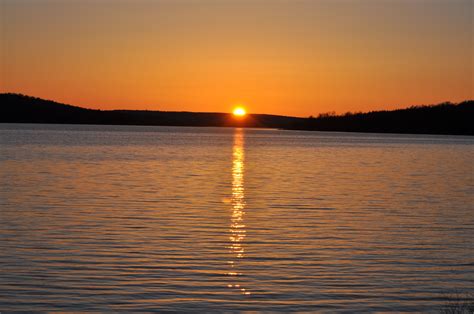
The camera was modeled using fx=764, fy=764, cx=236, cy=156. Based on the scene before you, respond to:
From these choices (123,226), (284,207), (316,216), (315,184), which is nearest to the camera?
(123,226)

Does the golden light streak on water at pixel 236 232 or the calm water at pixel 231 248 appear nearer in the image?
the calm water at pixel 231 248

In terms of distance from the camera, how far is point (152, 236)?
23578 mm

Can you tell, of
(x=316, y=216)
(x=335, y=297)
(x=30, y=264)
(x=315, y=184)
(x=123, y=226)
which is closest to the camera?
(x=335, y=297)

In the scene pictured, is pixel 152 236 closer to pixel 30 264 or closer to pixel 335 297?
pixel 30 264

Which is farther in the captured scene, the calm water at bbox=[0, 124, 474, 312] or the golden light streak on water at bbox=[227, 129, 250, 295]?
the golden light streak on water at bbox=[227, 129, 250, 295]

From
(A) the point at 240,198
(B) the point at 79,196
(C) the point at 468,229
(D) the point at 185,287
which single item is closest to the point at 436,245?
(C) the point at 468,229

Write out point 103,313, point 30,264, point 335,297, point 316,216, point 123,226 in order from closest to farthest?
point 103,313
point 335,297
point 30,264
point 123,226
point 316,216

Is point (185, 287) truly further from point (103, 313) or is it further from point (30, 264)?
point (30, 264)

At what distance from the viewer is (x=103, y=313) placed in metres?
14.6

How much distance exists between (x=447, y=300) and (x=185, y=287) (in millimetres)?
5598

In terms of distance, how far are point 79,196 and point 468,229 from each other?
724 inches

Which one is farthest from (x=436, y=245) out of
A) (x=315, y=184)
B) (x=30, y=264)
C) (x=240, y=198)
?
(x=315, y=184)

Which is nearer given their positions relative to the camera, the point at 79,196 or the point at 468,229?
the point at 468,229

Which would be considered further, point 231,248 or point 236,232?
point 236,232
